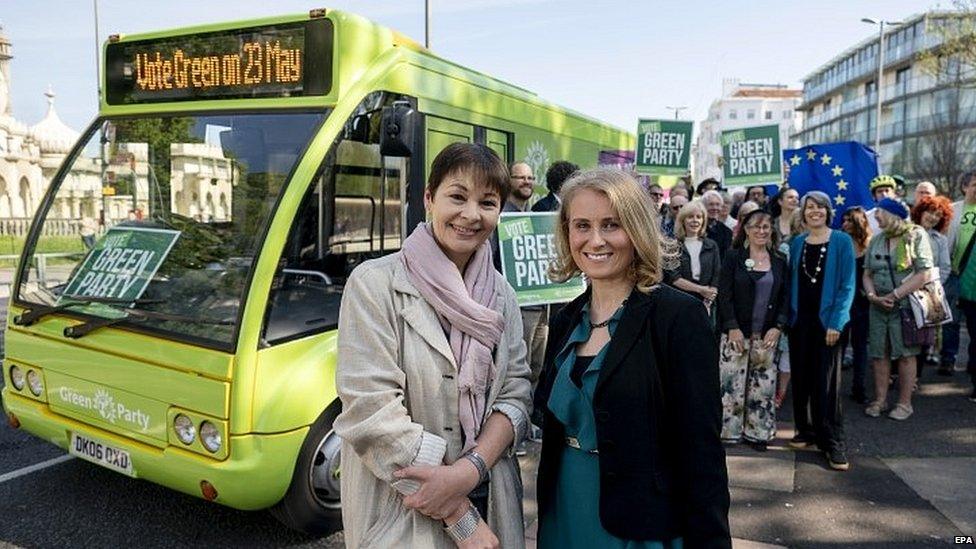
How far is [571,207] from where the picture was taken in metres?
1.95

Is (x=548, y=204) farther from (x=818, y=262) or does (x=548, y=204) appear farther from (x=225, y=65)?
(x=225, y=65)

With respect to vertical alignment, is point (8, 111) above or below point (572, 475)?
above

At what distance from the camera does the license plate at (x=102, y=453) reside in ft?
11.8

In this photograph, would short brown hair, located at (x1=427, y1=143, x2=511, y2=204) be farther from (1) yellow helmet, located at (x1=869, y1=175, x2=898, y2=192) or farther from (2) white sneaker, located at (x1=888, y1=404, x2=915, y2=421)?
(1) yellow helmet, located at (x1=869, y1=175, x2=898, y2=192)

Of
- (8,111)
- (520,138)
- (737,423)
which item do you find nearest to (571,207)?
(737,423)

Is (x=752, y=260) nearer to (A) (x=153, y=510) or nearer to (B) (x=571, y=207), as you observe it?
(B) (x=571, y=207)

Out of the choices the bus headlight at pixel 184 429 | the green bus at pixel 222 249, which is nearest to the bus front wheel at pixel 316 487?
the green bus at pixel 222 249

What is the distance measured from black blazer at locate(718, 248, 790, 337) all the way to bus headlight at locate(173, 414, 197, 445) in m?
3.77

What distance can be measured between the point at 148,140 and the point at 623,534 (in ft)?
12.6

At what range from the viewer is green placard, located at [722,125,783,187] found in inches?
383

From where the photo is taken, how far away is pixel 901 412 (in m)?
6.07

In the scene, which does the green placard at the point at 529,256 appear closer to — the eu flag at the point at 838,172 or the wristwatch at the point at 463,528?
the wristwatch at the point at 463,528

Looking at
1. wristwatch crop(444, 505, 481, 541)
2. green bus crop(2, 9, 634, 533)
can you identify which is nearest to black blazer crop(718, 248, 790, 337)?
green bus crop(2, 9, 634, 533)

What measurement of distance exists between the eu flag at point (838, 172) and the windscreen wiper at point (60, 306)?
832 centimetres
